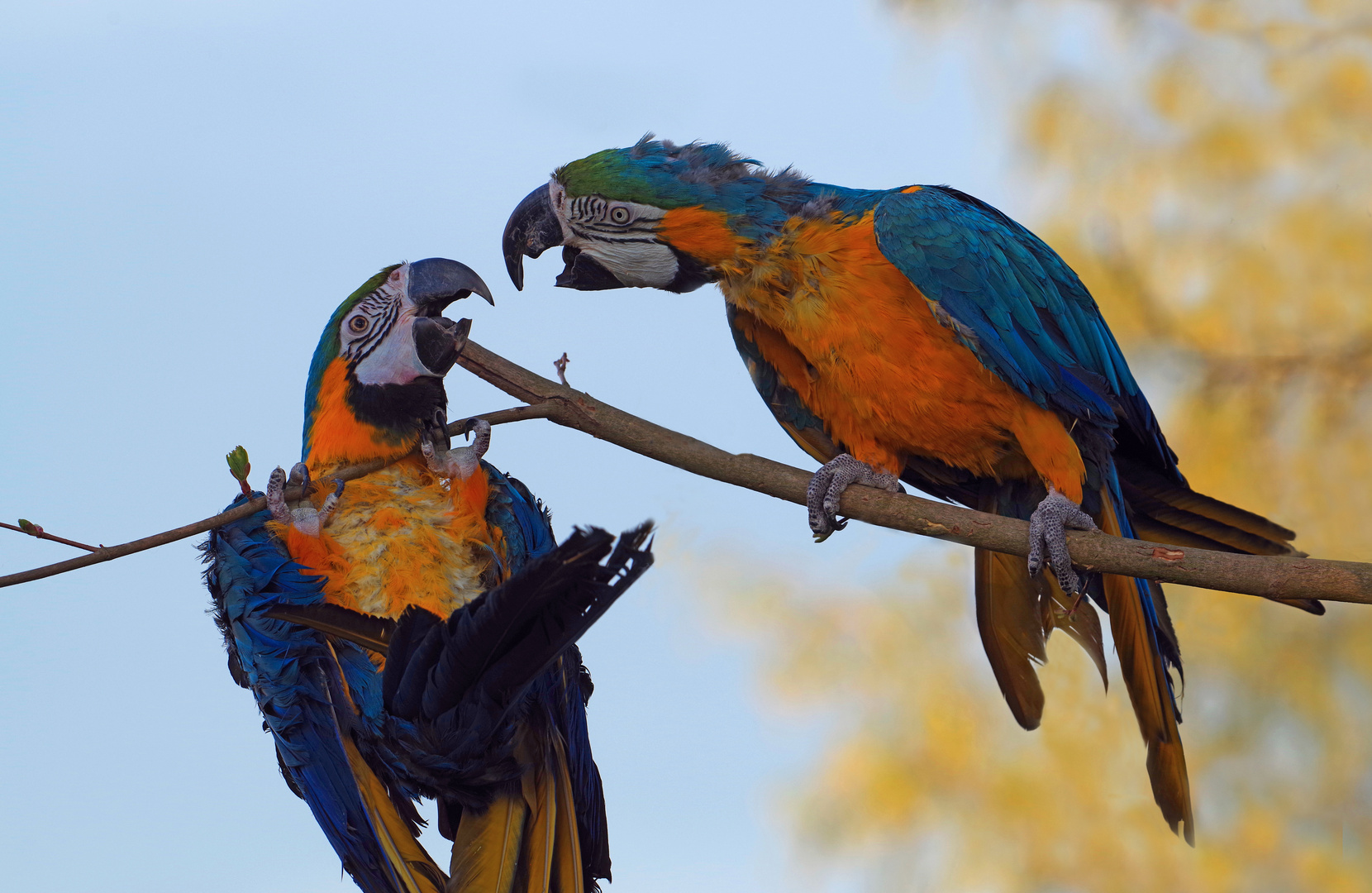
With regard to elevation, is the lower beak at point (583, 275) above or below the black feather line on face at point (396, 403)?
above

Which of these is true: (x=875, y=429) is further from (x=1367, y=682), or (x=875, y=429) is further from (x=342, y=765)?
(x=1367, y=682)

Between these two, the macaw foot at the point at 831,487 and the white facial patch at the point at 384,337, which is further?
the macaw foot at the point at 831,487

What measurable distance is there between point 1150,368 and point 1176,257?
533 mm

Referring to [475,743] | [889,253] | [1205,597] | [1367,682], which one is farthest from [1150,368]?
[475,743]

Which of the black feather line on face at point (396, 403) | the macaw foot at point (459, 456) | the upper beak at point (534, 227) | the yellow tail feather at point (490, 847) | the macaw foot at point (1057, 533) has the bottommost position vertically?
the yellow tail feather at point (490, 847)

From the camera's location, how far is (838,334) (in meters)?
2.66

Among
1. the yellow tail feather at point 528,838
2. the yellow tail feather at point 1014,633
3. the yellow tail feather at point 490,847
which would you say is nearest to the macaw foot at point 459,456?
the yellow tail feather at point 528,838

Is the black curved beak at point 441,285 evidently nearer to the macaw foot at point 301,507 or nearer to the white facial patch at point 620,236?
the white facial patch at point 620,236

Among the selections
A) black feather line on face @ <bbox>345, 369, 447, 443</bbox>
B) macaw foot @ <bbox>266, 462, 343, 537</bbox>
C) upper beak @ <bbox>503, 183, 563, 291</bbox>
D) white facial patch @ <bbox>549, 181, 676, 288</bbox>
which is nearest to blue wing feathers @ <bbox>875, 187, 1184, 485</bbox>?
white facial patch @ <bbox>549, 181, 676, 288</bbox>

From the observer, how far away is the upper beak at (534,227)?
8.95ft

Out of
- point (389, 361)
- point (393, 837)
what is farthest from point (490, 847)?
point (389, 361)

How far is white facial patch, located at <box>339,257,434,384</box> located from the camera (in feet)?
8.36

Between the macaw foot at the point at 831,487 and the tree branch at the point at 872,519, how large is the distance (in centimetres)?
4

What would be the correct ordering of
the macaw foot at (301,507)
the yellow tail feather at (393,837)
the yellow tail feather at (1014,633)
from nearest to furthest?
the yellow tail feather at (393,837)
the macaw foot at (301,507)
the yellow tail feather at (1014,633)
